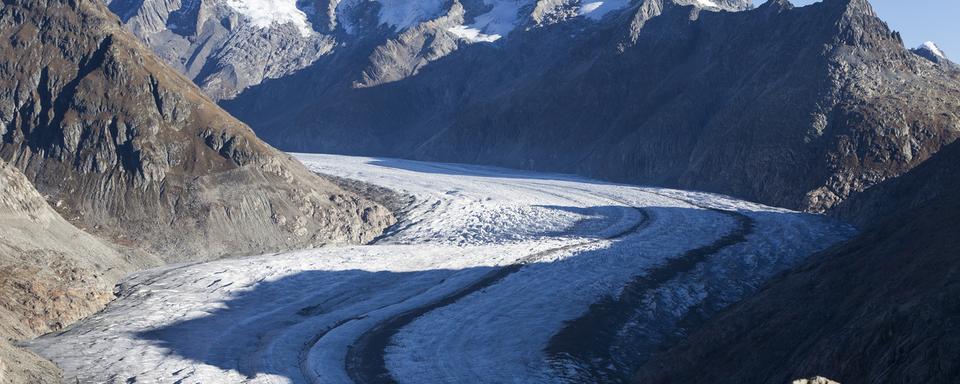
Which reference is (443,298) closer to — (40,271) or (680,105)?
(40,271)

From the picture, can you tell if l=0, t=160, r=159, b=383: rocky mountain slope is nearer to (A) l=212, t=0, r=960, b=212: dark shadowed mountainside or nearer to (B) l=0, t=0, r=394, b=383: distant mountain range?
(B) l=0, t=0, r=394, b=383: distant mountain range

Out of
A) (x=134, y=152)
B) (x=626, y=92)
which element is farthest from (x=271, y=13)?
(x=134, y=152)

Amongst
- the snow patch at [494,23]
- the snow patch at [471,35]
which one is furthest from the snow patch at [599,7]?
the snow patch at [471,35]

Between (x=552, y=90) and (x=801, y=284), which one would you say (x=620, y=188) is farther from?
(x=801, y=284)

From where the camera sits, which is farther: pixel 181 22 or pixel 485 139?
pixel 181 22

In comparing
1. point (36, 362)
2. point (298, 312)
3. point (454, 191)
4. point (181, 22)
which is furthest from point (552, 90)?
point (181, 22)

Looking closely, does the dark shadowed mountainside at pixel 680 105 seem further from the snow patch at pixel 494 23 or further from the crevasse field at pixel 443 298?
the crevasse field at pixel 443 298
